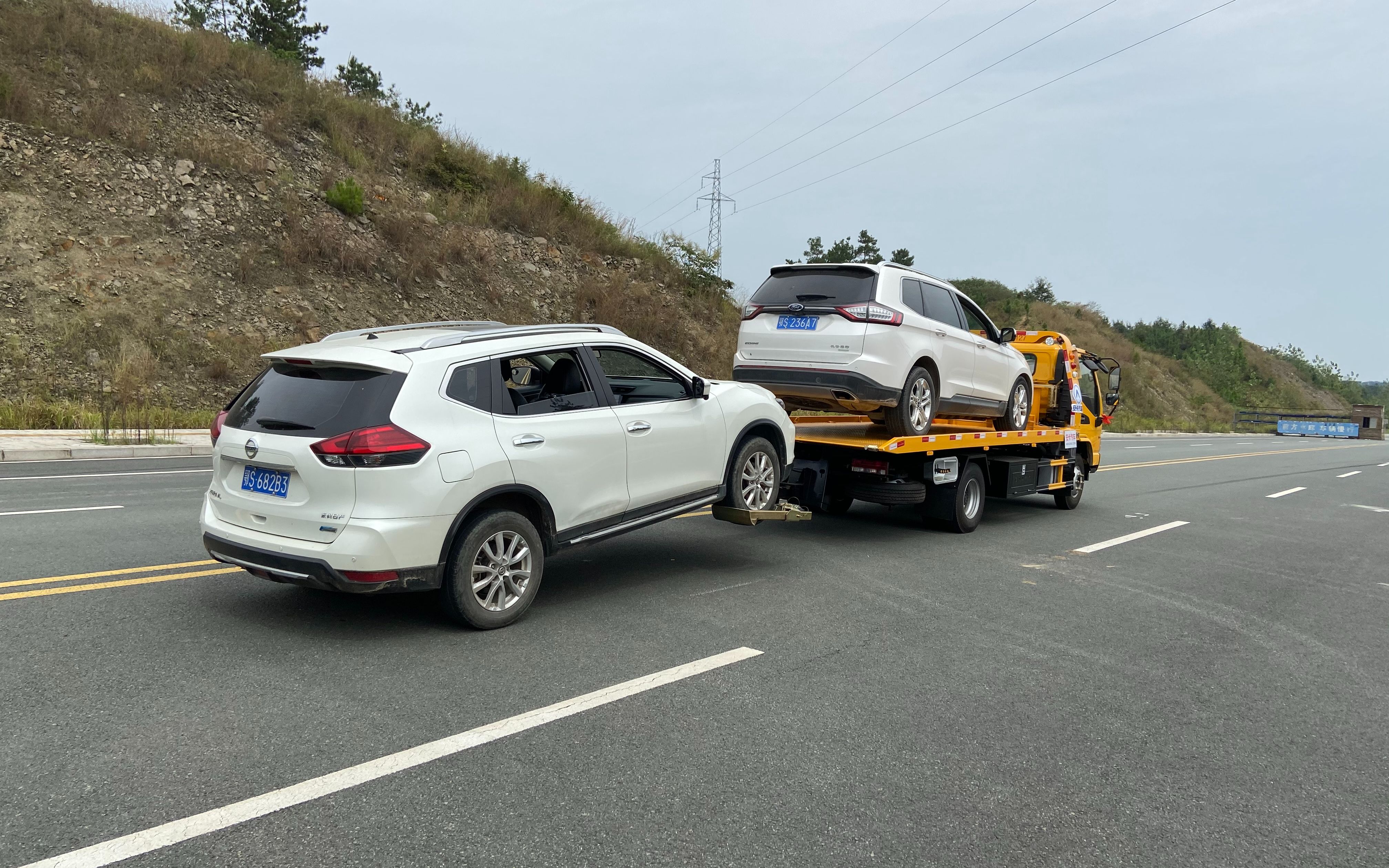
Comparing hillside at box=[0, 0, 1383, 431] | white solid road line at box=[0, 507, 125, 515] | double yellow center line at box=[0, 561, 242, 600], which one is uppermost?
hillside at box=[0, 0, 1383, 431]

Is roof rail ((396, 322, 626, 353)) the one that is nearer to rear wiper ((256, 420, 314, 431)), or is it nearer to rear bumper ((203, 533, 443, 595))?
rear wiper ((256, 420, 314, 431))

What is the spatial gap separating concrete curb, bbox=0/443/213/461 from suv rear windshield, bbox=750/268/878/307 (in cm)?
838

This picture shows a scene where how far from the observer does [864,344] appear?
855 cm

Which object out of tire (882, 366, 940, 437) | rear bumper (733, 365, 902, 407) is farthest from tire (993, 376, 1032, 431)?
rear bumper (733, 365, 902, 407)

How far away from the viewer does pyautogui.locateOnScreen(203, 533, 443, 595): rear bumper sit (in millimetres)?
4988

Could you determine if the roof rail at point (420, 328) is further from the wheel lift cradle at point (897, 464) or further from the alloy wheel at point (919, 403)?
the alloy wheel at point (919, 403)

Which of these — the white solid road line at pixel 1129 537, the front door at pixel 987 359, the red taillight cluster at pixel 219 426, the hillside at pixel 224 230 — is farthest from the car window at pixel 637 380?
the hillside at pixel 224 230

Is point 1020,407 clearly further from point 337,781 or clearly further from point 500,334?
point 337,781

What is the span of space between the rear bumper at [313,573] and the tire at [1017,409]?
7.84 metres

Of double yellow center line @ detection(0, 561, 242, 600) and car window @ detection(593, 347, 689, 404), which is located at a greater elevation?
car window @ detection(593, 347, 689, 404)

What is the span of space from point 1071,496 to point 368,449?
33.6 feet

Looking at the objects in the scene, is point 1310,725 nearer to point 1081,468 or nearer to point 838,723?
point 838,723

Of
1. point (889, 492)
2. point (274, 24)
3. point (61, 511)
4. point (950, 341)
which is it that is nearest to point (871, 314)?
point (950, 341)

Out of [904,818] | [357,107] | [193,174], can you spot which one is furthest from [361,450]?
[357,107]
